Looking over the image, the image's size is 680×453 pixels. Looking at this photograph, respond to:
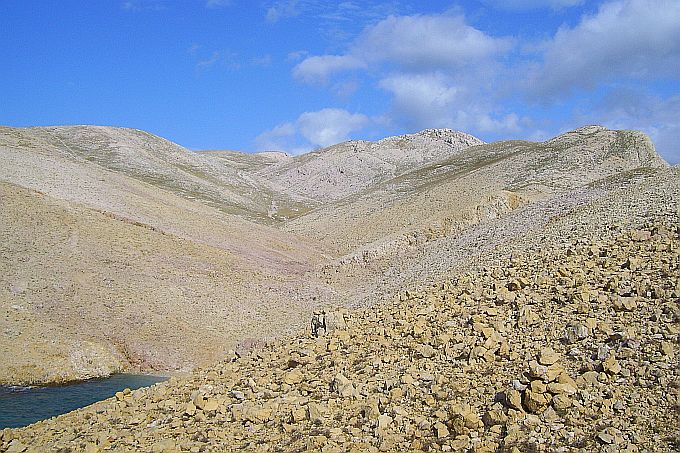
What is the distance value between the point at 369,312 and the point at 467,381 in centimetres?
594

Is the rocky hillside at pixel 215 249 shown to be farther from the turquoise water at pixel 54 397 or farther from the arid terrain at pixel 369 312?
the turquoise water at pixel 54 397

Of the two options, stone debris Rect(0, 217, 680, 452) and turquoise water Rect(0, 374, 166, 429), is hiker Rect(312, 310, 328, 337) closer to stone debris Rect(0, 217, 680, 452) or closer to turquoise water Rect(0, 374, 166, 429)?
stone debris Rect(0, 217, 680, 452)

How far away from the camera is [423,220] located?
1925 inches

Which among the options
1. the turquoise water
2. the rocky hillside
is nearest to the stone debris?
the rocky hillside

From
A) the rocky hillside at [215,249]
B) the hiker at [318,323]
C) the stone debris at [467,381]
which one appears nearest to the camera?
the stone debris at [467,381]

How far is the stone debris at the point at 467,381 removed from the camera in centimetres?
763

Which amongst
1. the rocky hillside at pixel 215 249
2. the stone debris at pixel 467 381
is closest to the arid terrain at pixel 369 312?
the stone debris at pixel 467 381

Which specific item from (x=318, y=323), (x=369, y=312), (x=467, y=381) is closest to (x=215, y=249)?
(x=369, y=312)

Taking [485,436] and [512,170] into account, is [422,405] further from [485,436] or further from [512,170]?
[512,170]

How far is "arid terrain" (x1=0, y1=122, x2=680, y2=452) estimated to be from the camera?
8266 millimetres

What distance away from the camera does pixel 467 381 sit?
30.3 feet

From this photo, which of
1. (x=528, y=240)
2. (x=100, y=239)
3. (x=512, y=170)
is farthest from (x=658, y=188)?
(x=512, y=170)

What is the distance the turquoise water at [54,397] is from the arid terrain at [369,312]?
86 centimetres

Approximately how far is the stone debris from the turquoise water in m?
8.42
